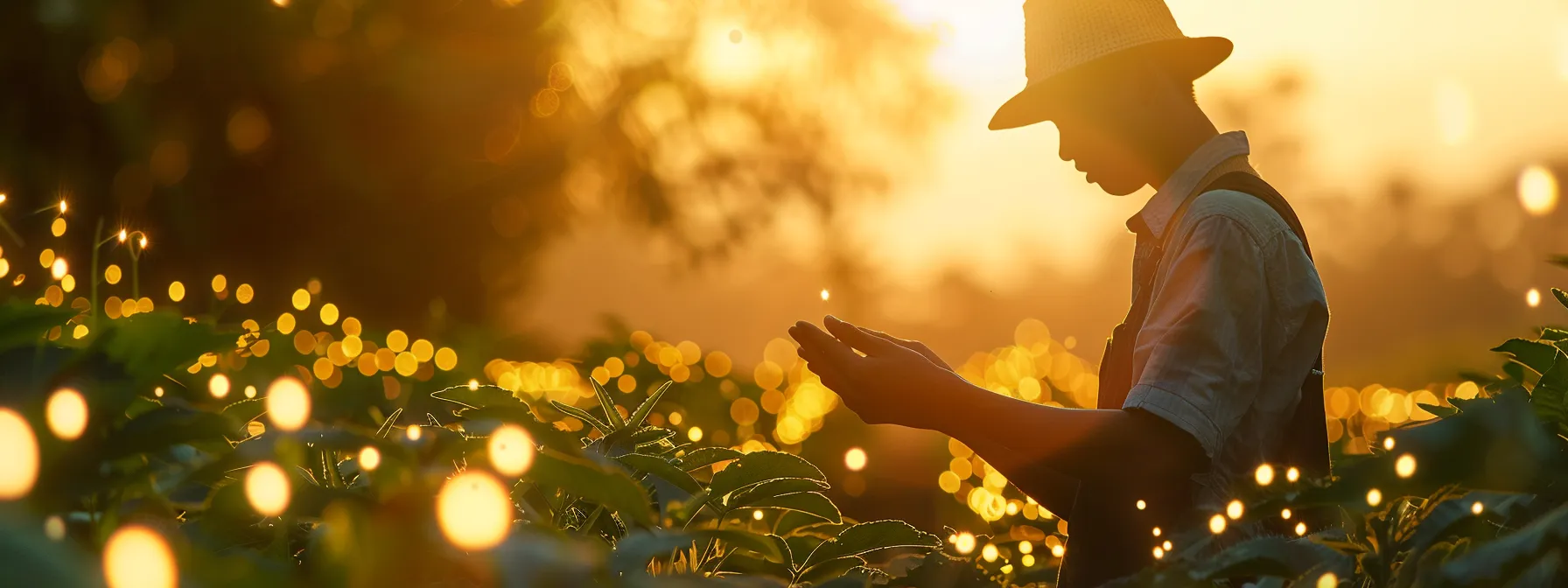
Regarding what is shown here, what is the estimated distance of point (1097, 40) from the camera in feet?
7.86

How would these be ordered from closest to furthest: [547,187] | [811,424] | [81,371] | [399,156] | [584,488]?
1. [584,488]
2. [81,371]
3. [811,424]
4. [399,156]
5. [547,187]

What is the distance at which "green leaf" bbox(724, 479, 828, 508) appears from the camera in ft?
4.10

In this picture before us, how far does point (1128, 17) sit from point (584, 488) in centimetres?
190

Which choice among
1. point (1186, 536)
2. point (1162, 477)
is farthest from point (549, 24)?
point (1186, 536)

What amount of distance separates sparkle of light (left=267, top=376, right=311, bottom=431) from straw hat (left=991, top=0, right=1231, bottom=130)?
1804 millimetres

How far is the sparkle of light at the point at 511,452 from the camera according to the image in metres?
0.88

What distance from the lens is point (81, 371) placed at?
987 mm

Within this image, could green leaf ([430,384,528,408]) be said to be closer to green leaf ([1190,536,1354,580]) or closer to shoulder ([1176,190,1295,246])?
green leaf ([1190,536,1354,580])

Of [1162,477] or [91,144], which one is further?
[91,144]

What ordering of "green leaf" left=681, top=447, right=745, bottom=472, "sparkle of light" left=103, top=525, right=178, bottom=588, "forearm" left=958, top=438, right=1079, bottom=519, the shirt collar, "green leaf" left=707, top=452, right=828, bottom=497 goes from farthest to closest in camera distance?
1. "forearm" left=958, top=438, right=1079, bottom=519
2. the shirt collar
3. "green leaf" left=681, top=447, right=745, bottom=472
4. "green leaf" left=707, top=452, right=828, bottom=497
5. "sparkle of light" left=103, top=525, right=178, bottom=588

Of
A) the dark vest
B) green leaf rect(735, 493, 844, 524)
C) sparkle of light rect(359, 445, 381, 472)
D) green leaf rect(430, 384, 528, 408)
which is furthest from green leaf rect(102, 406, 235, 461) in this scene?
the dark vest

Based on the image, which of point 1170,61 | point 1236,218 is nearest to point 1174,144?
point 1170,61

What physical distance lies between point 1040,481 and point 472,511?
74.1 inches

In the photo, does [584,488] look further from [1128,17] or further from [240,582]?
[1128,17]
